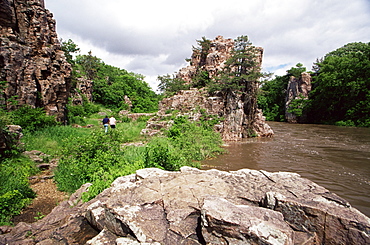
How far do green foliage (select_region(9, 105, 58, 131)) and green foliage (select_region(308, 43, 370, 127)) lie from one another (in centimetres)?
3608

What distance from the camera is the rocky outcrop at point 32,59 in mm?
11164

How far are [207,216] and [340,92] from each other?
39.0 meters

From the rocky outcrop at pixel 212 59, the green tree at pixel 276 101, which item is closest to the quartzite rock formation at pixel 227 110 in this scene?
the rocky outcrop at pixel 212 59

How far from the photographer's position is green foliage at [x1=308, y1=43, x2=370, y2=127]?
2761 cm

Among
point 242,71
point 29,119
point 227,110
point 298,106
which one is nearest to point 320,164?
point 227,110

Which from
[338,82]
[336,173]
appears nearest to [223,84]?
[336,173]

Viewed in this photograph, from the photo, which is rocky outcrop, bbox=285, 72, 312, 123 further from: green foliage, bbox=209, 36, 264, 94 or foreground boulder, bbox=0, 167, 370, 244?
foreground boulder, bbox=0, 167, 370, 244

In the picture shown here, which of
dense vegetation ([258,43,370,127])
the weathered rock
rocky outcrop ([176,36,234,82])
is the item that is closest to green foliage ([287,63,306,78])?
dense vegetation ([258,43,370,127])

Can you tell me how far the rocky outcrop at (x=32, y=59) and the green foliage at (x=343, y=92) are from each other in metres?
36.4

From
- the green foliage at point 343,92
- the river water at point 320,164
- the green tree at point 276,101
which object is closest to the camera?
the river water at point 320,164

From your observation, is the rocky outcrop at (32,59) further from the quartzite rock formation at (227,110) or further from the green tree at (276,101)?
the green tree at (276,101)

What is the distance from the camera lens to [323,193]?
3166 millimetres

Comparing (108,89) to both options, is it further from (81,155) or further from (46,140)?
(81,155)

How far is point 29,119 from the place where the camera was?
10.5 m
